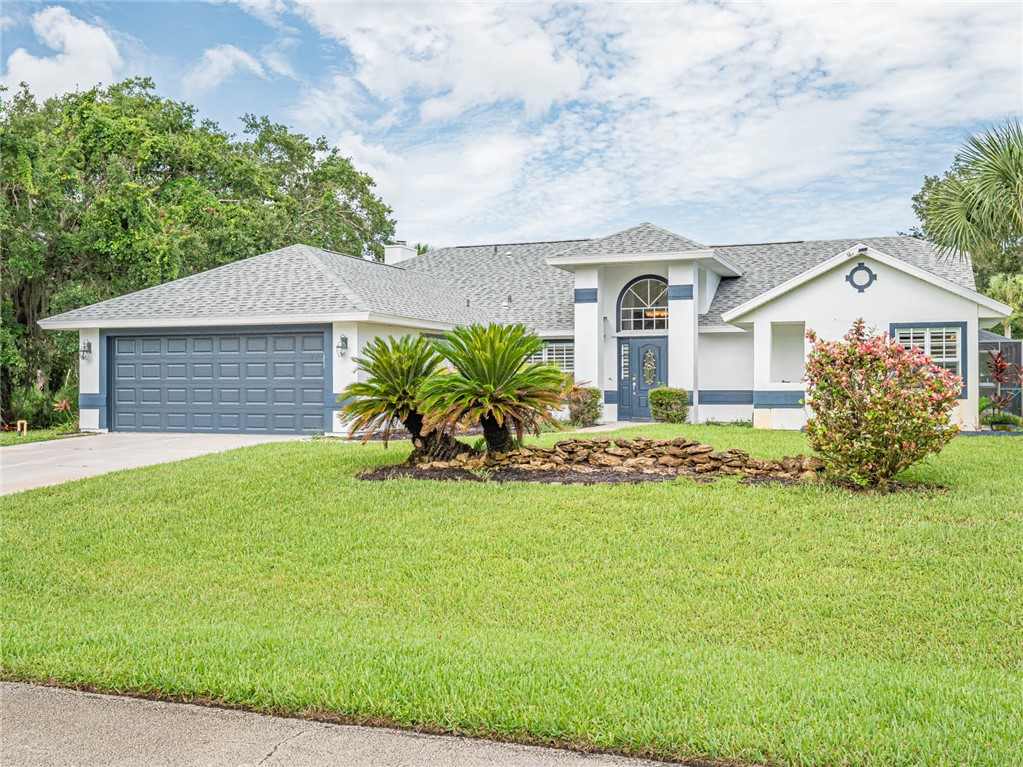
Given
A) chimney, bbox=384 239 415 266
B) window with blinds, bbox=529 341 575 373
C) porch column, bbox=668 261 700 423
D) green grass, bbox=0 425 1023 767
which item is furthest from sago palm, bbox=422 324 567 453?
chimney, bbox=384 239 415 266

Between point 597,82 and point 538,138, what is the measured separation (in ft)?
15.1

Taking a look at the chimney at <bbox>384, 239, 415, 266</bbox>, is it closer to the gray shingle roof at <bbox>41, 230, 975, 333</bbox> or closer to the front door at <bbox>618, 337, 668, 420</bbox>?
the gray shingle roof at <bbox>41, 230, 975, 333</bbox>

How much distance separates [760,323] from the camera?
21141 millimetres

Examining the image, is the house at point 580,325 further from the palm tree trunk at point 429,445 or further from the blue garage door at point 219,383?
the palm tree trunk at point 429,445

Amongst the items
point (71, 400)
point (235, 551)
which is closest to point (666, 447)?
point (235, 551)

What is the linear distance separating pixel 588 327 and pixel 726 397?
4.27 metres

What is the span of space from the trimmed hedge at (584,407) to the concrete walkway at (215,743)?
689 inches

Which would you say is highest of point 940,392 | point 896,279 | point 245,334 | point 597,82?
point 597,82

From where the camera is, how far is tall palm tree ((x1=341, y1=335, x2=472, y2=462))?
11.7 meters

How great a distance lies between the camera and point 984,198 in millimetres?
15516

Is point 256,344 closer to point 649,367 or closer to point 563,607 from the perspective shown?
point 649,367

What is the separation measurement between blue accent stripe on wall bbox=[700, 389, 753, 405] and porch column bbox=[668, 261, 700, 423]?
0.38m

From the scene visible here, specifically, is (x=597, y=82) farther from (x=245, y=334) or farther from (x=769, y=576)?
(x=769, y=576)

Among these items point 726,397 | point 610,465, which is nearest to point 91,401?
point 610,465
